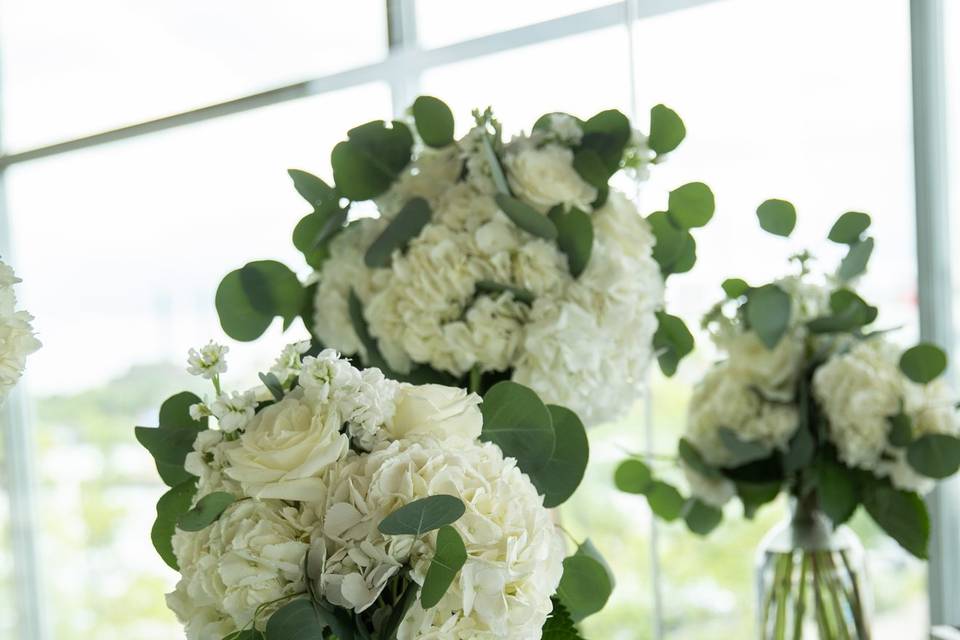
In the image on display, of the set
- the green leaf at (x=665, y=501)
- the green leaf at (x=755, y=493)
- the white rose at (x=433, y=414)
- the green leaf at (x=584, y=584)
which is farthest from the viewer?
the green leaf at (x=665, y=501)

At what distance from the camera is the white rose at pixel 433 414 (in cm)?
83

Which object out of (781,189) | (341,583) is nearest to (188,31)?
(781,189)

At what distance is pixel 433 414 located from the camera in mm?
828

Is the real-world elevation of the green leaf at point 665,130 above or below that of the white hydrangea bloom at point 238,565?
above

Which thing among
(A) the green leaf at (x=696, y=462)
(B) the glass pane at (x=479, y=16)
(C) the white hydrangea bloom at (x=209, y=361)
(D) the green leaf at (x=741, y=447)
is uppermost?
(B) the glass pane at (x=479, y=16)

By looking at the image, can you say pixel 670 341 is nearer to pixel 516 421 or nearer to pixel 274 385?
pixel 516 421

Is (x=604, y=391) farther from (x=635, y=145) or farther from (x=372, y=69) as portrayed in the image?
(x=372, y=69)

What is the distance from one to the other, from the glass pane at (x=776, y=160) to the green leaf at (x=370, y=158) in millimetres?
789

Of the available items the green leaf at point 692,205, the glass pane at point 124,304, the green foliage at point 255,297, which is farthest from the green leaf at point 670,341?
the glass pane at point 124,304

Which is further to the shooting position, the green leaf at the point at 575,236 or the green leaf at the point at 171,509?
the green leaf at the point at 575,236

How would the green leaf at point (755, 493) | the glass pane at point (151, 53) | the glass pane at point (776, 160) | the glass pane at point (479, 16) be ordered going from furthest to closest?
the glass pane at point (151, 53) → the glass pane at point (479, 16) → the glass pane at point (776, 160) → the green leaf at point (755, 493)

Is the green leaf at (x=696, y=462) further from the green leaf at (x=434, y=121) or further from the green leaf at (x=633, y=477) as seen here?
the green leaf at (x=434, y=121)

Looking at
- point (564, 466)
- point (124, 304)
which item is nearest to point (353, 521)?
point (564, 466)

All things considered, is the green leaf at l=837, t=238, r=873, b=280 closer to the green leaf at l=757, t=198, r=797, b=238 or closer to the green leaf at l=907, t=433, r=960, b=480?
the green leaf at l=757, t=198, r=797, b=238
